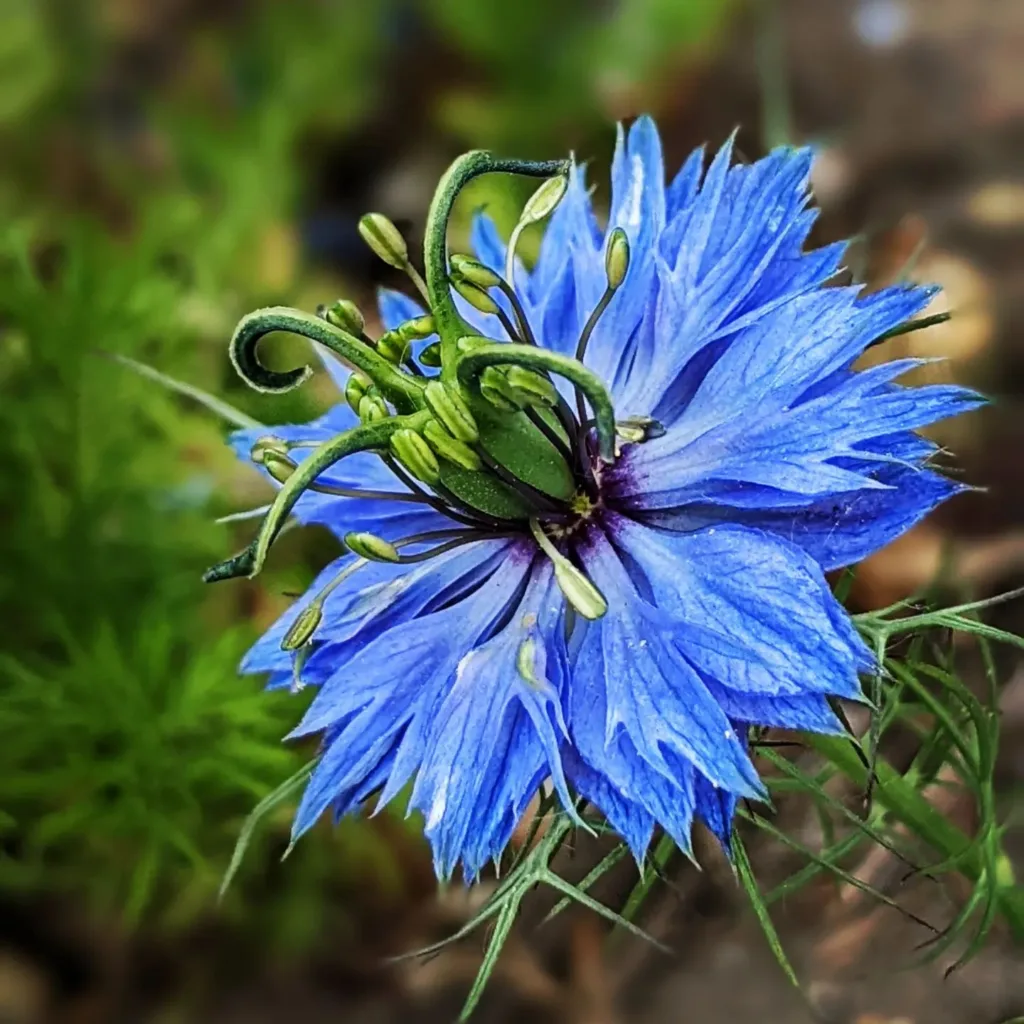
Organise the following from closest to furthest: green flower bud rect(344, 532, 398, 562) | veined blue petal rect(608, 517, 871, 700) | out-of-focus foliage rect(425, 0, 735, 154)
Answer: veined blue petal rect(608, 517, 871, 700) < green flower bud rect(344, 532, 398, 562) < out-of-focus foliage rect(425, 0, 735, 154)

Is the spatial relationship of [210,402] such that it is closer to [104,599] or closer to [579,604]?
[579,604]

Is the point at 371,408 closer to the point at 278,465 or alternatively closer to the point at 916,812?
the point at 278,465

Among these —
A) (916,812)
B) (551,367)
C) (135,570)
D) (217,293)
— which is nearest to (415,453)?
(551,367)

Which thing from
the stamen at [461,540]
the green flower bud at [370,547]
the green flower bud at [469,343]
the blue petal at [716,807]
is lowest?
the blue petal at [716,807]

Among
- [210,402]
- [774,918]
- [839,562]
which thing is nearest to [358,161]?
[210,402]

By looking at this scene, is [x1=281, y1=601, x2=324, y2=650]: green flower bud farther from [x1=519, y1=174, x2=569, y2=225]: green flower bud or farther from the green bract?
[x1=519, y1=174, x2=569, y2=225]: green flower bud

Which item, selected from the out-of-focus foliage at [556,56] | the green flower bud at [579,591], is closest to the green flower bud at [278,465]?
the green flower bud at [579,591]

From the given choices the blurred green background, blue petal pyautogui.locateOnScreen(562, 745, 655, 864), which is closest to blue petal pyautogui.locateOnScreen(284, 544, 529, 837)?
blue petal pyautogui.locateOnScreen(562, 745, 655, 864)

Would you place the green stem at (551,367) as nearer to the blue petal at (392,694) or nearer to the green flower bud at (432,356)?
the green flower bud at (432,356)
